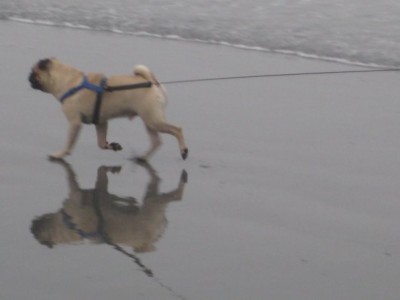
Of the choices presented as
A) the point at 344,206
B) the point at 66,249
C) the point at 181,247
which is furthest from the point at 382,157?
the point at 66,249

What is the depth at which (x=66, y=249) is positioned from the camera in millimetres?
5086

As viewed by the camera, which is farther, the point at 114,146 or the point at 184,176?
the point at 114,146

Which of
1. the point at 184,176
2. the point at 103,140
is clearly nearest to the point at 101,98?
the point at 103,140

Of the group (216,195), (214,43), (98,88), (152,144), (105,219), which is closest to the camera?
(105,219)

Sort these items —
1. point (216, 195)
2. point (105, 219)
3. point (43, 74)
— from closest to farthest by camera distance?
point (105, 219) < point (216, 195) < point (43, 74)

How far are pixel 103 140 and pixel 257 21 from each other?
5533 millimetres

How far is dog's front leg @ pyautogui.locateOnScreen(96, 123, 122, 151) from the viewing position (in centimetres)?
680

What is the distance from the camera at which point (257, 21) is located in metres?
12.0

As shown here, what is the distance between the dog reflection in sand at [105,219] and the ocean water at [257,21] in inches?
184

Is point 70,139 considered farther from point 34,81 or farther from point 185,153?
point 185,153

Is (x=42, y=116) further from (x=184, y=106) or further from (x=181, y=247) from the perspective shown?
(x=181, y=247)

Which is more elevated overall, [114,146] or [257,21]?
[257,21]

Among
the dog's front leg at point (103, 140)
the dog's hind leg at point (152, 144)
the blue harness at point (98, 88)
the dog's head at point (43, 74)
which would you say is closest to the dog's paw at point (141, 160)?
the dog's hind leg at point (152, 144)

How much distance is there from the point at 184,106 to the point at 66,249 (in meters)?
3.11
